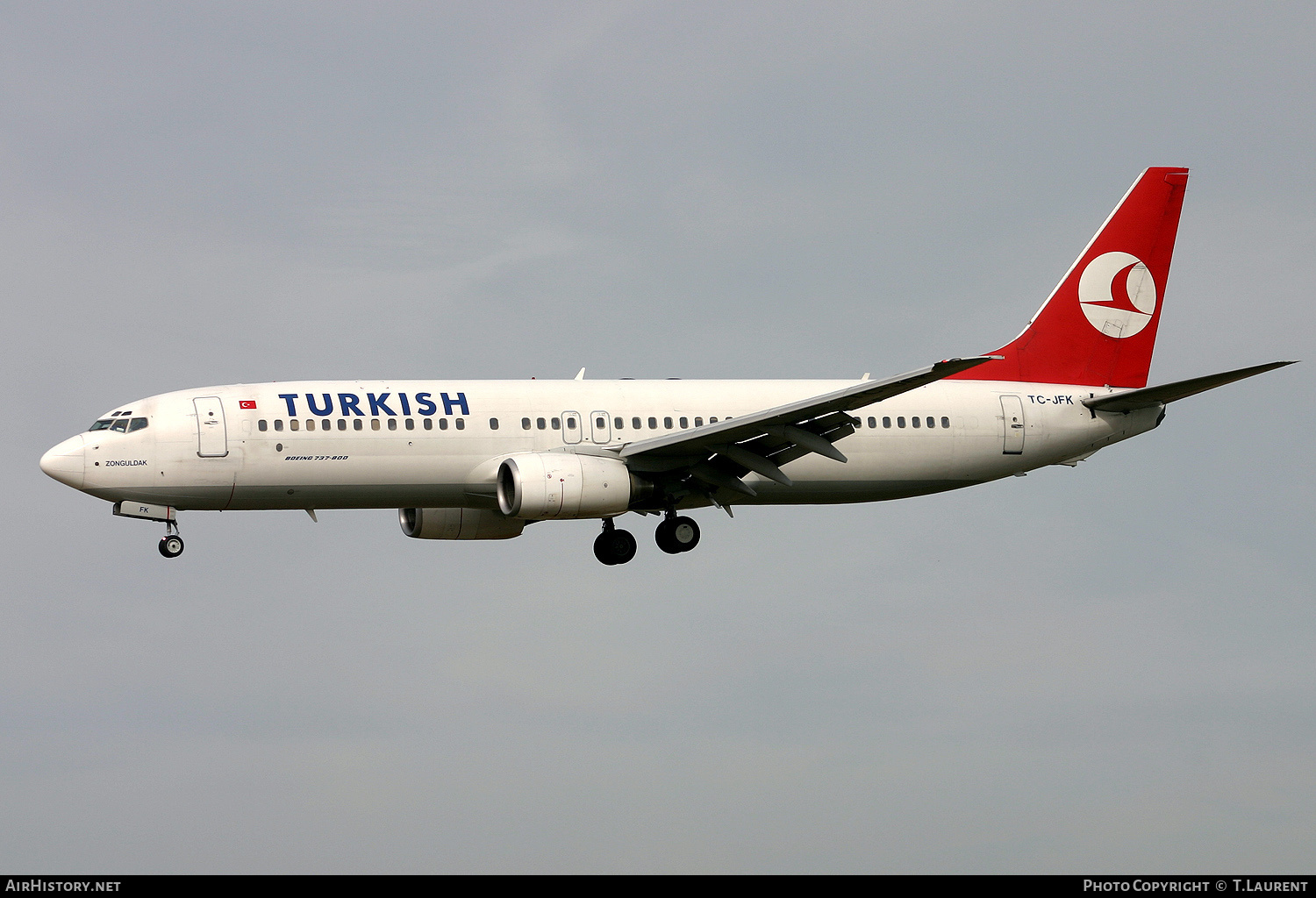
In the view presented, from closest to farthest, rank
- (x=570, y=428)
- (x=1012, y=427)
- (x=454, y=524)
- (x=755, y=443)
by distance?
(x=755, y=443)
(x=570, y=428)
(x=454, y=524)
(x=1012, y=427)

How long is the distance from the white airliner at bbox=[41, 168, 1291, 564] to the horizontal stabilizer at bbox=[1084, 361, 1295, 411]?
8 cm

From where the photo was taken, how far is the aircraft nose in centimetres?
3634

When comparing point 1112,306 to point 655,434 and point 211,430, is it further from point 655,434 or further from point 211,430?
point 211,430

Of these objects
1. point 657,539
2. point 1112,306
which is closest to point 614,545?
point 657,539

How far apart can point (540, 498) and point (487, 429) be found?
314 centimetres

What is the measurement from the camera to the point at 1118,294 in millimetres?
44531

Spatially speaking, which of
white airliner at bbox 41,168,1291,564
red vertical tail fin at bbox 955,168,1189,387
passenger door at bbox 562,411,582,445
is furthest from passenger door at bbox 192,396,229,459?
red vertical tail fin at bbox 955,168,1189,387

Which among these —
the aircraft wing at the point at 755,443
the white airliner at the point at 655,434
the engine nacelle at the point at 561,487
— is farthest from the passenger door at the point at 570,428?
the aircraft wing at the point at 755,443

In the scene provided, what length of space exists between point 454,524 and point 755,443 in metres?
8.75

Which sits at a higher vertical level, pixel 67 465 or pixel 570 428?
pixel 570 428

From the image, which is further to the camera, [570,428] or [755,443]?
[570,428]

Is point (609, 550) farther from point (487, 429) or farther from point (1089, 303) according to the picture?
point (1089, 303)

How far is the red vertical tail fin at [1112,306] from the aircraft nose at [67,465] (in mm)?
23487

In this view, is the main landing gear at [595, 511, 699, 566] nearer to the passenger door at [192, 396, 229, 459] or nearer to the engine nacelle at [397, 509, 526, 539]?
the engine nacelle at [397, 509, 526, 539]
